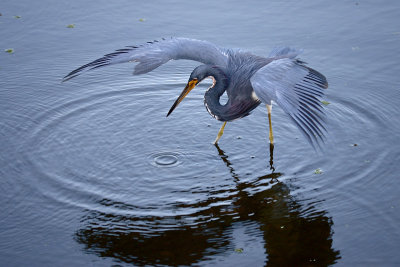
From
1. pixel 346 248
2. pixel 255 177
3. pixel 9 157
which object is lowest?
pixel 346 248

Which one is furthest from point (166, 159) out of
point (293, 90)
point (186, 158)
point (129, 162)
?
point (293, 90)

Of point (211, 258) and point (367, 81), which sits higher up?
point (367, 81)

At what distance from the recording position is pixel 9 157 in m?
6.71

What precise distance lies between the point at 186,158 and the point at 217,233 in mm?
1446

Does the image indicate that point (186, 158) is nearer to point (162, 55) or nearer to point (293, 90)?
point (162, 55)

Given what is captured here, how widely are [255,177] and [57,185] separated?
2074 millimetres

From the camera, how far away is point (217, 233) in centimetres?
550

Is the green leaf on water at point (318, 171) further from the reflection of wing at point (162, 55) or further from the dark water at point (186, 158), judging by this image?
the reflection of wing at point (162, 55)

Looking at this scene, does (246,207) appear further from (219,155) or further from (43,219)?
(43,219)

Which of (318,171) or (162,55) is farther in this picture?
(162,55)

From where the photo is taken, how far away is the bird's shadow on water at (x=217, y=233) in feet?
17.1

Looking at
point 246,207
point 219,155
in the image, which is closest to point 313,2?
point 219,155

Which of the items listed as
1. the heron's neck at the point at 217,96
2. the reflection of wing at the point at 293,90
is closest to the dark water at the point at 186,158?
the heron's neck at the point at 217,96

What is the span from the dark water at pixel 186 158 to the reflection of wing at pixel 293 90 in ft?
2.62
